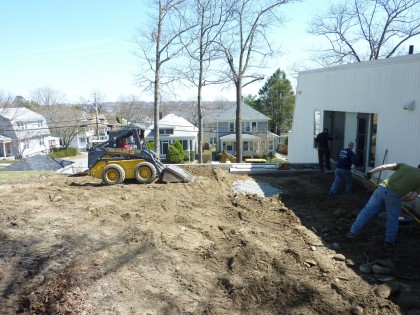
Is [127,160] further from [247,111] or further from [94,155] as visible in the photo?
[247,111]

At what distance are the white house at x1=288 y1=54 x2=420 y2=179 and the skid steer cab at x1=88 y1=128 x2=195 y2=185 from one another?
5949 millimetres

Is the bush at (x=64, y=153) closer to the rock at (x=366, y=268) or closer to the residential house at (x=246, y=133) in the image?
the residential house at (x=246, y=133)

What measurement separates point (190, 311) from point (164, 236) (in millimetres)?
2403

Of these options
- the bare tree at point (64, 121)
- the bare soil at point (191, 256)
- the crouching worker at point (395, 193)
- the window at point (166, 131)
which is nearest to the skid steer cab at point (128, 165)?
the bare soil at point (191, 256)

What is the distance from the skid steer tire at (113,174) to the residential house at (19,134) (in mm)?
34352

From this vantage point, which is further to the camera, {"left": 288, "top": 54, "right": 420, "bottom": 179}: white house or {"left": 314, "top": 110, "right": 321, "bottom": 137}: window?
{"left": 314, "top": 110, "right": 321, "bottom": 137}: window

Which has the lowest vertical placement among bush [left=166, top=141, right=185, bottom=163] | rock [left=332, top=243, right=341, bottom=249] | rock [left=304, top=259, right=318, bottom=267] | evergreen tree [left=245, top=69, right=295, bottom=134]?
bush [left=166, top=141, right=185, bottom=163]

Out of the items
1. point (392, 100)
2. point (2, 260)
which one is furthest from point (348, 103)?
point (2, 260)

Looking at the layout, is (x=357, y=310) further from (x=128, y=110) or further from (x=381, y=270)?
(x=128, y=110)

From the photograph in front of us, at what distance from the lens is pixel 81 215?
8.34 meters

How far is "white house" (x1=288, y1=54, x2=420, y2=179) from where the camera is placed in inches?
366

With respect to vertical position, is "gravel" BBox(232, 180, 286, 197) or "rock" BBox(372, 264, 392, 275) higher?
"gravel" BBox(232, 180, 286, 197)

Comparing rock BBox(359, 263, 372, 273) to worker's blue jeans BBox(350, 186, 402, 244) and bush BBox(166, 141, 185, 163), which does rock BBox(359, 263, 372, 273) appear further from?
bush BBox(166, 141, 185, 163)

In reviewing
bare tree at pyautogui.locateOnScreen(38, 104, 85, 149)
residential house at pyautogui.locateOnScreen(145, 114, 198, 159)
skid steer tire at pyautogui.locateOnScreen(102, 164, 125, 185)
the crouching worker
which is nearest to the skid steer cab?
skid steer tire at pyautogui.locateOnScreen(102, 164, 125, 185)
